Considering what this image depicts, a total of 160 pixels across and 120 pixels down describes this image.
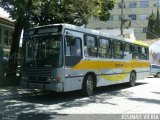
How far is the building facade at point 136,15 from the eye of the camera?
91.5m

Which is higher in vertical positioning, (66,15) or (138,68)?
(66,15)

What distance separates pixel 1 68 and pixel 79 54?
5389mm

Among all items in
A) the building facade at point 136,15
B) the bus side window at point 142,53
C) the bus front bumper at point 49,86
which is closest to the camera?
the bus front bumper at point 49,86

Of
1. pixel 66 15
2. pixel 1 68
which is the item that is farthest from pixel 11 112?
pixel 66 15

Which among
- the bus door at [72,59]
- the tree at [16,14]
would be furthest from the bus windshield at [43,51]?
the tree at [16,14]

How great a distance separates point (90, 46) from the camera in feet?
53.9

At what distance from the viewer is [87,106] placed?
527 inches

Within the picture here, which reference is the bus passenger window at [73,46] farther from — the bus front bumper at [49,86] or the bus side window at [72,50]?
the bus front bumper at [49,86]

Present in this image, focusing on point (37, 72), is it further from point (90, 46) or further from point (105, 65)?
point (105, 65)

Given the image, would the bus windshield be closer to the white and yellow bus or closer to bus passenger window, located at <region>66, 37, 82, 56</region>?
the white and yellow bus

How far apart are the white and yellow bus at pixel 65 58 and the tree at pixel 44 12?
2.50 meters

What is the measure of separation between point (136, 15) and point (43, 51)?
79628mm

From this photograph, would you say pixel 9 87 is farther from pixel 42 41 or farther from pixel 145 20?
pixel 145 20

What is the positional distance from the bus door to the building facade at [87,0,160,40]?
76061 mm
